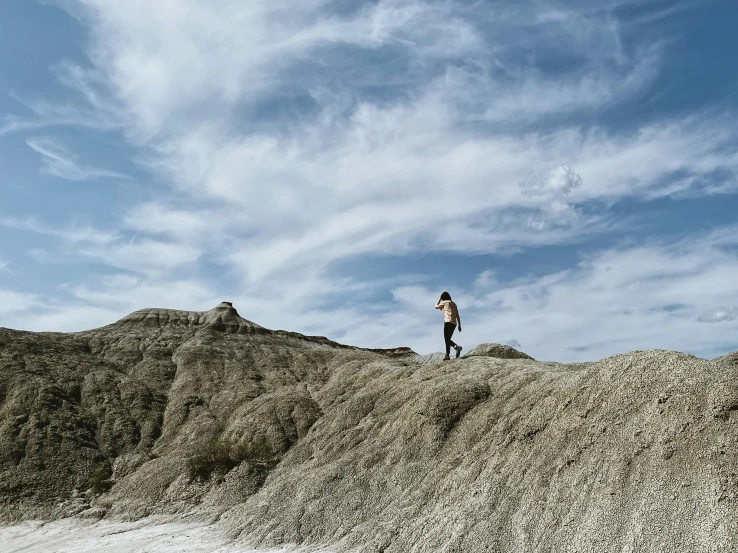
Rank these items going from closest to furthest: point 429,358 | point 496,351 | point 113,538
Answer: point 113,538 → point 496,351 → point 429,358

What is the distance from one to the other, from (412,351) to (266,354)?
42.0 ft

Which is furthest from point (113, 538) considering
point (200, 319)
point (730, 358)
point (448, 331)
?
point (200, 319)

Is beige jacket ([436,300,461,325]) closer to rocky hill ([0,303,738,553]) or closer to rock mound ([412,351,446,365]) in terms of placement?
rocky hill ([0,303,738,553])

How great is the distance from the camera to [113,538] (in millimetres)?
17078

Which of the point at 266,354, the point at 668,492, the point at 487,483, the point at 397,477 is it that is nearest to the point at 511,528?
the point at 487,483

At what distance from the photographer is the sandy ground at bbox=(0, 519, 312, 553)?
15695 mm

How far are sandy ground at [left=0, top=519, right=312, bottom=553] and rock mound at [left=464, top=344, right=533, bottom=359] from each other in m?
15.2

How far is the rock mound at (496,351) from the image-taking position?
95.0 ft

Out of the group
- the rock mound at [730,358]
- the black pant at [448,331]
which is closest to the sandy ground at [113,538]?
the black pant at [448,331]

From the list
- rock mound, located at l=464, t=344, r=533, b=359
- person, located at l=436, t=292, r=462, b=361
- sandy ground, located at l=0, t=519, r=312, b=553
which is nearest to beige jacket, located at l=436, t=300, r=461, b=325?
person, located at l=436, t=292, r=462, b=361

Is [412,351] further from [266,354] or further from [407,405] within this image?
[407,405]

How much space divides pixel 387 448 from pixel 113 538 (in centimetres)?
721

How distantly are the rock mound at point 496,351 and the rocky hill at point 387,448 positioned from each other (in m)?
0.13

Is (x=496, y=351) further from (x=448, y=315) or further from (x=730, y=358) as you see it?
(x=730, y=358)
